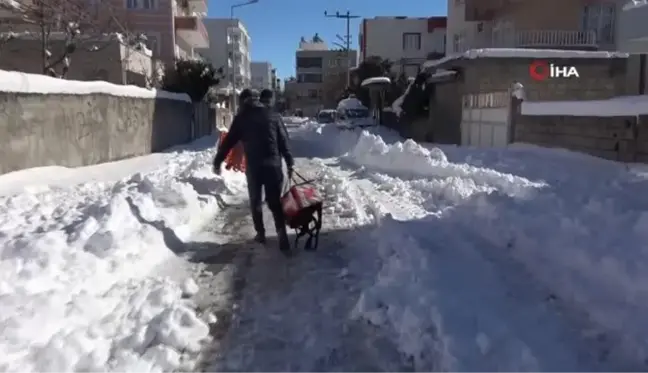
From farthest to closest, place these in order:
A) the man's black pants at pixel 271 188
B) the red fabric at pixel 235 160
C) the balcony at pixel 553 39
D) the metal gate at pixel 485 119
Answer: the balcony at pixel 553 39 → the metal gate at pixel 485 119 → the red fabric at pixel 235 160 → the man's black pants at pixel 271 188

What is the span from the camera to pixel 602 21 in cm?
3131

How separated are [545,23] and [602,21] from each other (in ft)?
8.48

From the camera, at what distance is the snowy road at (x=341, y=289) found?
13.8 ft

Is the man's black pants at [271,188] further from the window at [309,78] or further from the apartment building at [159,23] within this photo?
the window at [309,78]

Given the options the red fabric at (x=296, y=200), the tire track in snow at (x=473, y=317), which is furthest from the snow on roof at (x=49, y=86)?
the tire track in snow at (x=473, y=317)

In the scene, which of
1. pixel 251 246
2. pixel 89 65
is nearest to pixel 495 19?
pixel 89 65

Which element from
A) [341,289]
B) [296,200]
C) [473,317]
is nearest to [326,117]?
[296,200]

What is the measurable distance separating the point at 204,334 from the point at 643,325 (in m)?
2.99

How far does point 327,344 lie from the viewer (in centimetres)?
458

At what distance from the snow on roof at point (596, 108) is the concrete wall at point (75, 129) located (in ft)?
38.1

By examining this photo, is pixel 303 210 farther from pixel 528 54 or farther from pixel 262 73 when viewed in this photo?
pixel 262 73

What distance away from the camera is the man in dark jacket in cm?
742

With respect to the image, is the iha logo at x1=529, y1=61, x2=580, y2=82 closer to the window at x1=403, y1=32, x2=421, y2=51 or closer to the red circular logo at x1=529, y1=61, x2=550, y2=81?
the red circular logo at x1=529, y1=61, x2=550, y2=81

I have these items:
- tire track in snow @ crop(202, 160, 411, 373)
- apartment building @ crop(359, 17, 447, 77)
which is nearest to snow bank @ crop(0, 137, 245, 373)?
tire track in snow @ crop(202, 160, 411, 373)
